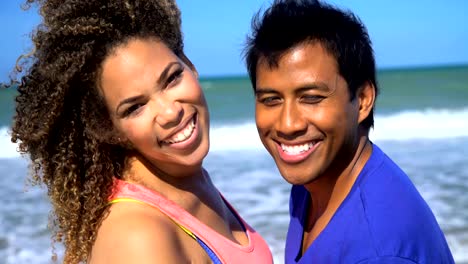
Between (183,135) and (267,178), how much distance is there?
18.6 feet

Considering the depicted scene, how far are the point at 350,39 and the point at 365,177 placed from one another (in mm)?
606

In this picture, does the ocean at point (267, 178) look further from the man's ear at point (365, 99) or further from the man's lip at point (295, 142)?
the man's ear at point (365, 99)

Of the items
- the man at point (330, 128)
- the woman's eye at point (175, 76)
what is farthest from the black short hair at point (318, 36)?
the woman's eye at point (175, 76)

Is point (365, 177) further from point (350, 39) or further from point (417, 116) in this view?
point (417, 116)

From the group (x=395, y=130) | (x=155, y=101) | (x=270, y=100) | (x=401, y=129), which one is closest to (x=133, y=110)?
(x=155, y=101)

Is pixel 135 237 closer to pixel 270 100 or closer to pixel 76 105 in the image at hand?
pixel 76 105

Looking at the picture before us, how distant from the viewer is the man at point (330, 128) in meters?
2.16

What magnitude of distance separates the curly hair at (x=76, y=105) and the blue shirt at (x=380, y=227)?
0.97 meters

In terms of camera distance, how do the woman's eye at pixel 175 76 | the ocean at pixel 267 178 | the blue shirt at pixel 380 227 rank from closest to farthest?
the blue shirt at pixel 380 227, the woman's eye at pixel 175 76, the ocean at pixel 267 178

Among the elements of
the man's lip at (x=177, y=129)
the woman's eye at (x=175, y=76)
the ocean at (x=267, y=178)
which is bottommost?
the ocean at (x=267, y=178)

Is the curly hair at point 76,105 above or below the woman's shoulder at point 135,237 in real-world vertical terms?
above

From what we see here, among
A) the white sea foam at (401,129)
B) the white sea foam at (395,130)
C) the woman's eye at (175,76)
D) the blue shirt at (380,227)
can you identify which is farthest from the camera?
the white sea foam at (401,129)

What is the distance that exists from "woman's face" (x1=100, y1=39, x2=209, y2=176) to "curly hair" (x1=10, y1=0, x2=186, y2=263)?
59mm

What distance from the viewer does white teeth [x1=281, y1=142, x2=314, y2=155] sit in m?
2.47
